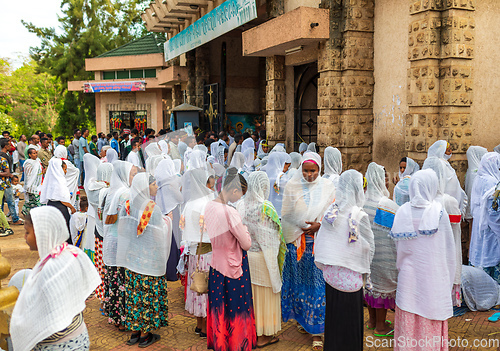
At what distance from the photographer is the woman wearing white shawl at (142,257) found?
424cm

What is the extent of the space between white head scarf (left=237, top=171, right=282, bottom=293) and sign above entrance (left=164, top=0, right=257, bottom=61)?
6638 millimetres

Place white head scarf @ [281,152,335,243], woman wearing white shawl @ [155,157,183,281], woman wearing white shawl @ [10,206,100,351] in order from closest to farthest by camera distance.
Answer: woman wearing white shawl @ [10,206,100,351] < white head scarf @ [281,152,335,243] < woman wearing white shawl @ [155,157,183,281]

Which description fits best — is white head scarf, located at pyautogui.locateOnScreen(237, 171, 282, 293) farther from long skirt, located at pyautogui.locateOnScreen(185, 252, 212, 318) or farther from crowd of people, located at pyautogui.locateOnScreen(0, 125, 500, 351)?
long skirt, located at pyautogui.locateOnScreen(185, 252, 212, 318)

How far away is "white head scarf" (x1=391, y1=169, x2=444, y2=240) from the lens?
11.4 ft

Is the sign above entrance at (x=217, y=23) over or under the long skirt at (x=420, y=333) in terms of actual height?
over

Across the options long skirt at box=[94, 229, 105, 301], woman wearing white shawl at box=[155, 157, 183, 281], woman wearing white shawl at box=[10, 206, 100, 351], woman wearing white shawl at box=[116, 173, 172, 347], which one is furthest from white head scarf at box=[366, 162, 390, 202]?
long skirt at box=[94, 229, 105, 301]

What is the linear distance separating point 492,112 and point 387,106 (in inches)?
69.1

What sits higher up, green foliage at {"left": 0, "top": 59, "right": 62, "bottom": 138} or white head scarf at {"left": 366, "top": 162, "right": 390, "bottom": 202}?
green foliage at {"left": 0, "top": 59, "right": 62, "bottom": 138}

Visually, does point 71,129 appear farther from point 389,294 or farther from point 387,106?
point 389,294

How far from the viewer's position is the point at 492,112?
22.3 ft

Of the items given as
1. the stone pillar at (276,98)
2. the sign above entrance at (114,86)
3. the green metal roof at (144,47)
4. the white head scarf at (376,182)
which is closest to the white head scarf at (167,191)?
the white head scarf at (376,182)

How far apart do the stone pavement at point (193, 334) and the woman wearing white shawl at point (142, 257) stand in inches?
9.7

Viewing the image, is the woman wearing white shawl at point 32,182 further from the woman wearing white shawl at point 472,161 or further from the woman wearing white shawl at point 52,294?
the woman wearing white shawl at point 472,161

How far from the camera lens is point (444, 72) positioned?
6.45m
